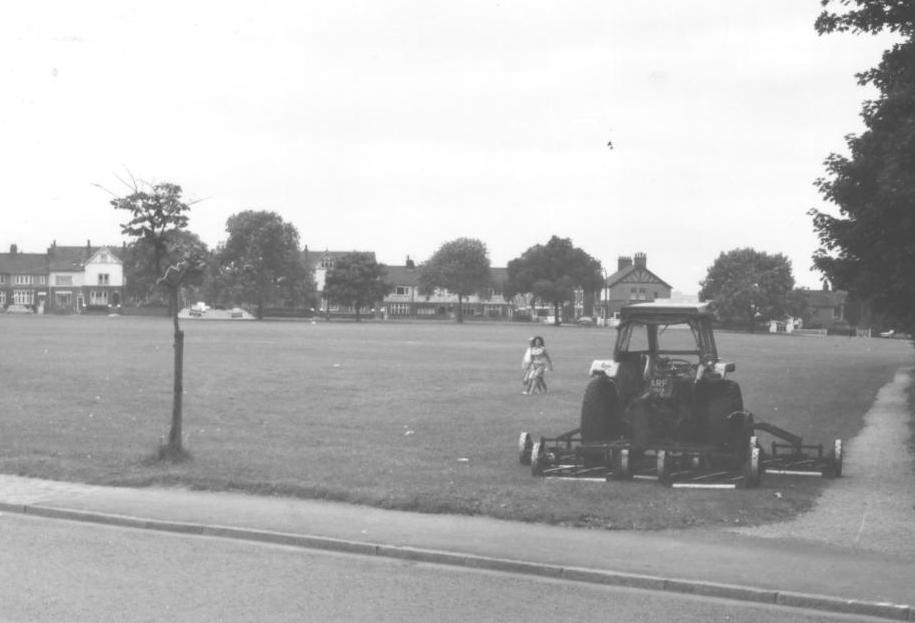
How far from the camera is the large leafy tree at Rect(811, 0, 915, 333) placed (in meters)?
15.9

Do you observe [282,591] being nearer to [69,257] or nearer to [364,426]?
[364,426]

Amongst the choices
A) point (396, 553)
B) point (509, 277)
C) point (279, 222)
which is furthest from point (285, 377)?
point (509, 277)

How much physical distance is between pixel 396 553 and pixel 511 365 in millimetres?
33017

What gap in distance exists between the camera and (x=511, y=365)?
42.4 meters

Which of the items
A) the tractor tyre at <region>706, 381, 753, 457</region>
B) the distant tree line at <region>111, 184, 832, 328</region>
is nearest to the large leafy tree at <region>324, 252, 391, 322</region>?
the distant tree line at <region>111, 184, 832, 328</region>

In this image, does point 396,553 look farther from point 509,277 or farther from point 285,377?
point 509,277

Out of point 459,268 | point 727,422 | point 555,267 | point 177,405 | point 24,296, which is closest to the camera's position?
point 727,422

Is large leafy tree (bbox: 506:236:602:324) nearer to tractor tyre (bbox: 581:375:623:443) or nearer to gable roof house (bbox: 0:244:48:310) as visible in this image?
gable roof house (bbox: 0:244:48:310)

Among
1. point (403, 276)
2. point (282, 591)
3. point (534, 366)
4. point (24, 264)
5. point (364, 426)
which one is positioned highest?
point (24, 264)

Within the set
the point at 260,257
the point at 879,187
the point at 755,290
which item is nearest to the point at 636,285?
the point at 755,290

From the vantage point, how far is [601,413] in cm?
1383

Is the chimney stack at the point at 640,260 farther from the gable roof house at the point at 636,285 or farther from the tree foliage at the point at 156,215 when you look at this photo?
the tree foliage at the point at 156,215

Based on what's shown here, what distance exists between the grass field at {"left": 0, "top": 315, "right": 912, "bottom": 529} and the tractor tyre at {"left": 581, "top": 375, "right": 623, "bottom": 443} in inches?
38.2

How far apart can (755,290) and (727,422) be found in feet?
380
